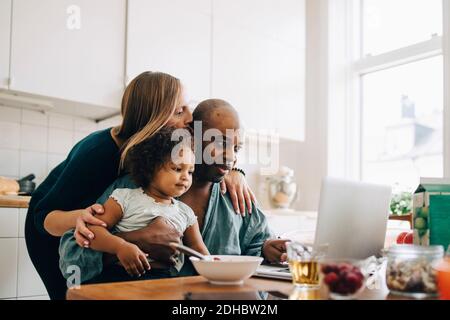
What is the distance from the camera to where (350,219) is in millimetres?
1098

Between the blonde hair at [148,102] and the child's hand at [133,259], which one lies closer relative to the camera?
the child's hand at [133,259]

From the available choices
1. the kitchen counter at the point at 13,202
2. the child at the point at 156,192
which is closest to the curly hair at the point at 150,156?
the child at the point at 156,192

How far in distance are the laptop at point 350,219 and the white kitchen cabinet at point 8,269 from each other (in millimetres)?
1431

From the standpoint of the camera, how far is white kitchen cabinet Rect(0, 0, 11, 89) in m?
2.47

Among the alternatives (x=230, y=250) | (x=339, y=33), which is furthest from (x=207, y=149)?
(x=339, y=33)

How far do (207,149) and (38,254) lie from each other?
722 millimetres

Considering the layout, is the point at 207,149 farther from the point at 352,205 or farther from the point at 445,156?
the point at 445,156

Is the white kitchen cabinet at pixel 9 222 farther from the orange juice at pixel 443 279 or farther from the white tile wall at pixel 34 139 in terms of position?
the orange juice at pixel 443 279

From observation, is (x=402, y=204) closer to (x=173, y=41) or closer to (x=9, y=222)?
(x=173, y=41)

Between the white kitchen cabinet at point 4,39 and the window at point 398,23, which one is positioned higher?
the window at point 398,23

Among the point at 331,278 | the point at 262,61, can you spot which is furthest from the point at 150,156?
the point at 262,61

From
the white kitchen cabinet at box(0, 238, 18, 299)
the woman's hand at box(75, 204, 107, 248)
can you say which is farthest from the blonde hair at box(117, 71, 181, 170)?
the white kitchen cabinet at box(0, 238, 18, 299)

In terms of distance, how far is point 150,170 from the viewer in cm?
137

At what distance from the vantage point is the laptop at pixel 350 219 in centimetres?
102
